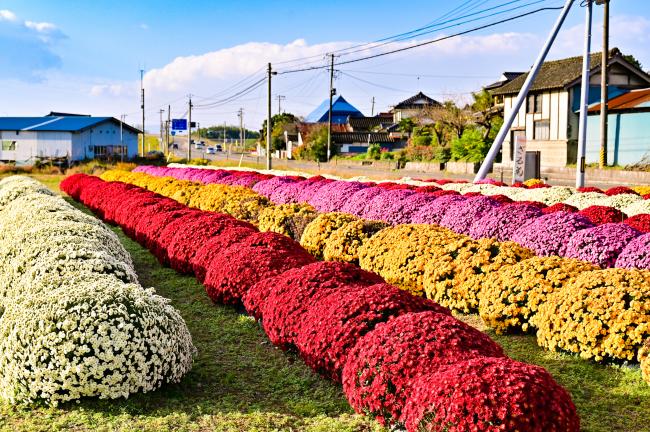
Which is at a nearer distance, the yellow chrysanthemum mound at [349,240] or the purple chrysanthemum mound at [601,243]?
the purple chrysanthemum mound at [601,243]

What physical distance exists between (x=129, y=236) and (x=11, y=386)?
10840 millimetres

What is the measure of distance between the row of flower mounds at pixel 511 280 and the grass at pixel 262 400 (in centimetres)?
29

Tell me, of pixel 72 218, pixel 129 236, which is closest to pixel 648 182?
pixel 129 236

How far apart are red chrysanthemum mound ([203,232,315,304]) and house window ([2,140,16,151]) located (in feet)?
205

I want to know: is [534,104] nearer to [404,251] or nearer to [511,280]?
[404,251]

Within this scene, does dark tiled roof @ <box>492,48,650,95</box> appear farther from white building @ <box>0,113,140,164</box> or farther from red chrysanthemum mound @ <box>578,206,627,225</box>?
white building @ <box>0,113,140,164</box>

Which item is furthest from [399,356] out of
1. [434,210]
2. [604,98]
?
[604,98]

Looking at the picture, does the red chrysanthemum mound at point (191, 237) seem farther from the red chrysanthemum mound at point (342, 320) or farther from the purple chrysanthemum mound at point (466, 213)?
the red chrysanthemum mound at point (342, 320)

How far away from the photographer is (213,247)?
10.4 metres

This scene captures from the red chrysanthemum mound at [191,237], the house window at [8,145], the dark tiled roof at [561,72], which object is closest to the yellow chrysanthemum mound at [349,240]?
the red chrysanthemum mound at [191,237]

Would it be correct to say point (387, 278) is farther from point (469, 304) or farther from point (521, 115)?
point (521, 115)

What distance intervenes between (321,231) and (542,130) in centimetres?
3678

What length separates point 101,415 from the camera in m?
5.63

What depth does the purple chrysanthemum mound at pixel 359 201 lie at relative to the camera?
1579cm
